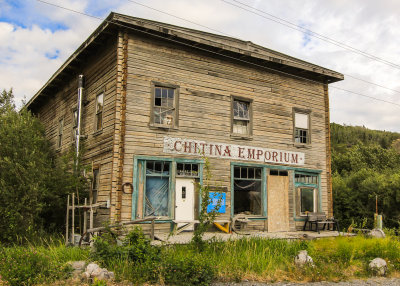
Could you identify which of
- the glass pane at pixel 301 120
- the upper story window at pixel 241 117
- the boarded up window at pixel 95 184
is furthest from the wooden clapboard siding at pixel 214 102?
the boarded up window at pixel 95 184

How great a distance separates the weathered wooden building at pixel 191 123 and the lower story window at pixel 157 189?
34 mm

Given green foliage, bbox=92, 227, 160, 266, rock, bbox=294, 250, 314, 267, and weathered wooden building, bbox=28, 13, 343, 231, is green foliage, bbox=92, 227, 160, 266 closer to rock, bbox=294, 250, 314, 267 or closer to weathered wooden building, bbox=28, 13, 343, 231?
weathered wooden building, bbox=28, 13, 343, 231

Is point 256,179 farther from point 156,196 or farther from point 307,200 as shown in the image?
point 156,196

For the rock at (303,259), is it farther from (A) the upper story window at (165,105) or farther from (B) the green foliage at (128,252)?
(A) the upper story window at (165,105)

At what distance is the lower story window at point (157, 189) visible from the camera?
13070 mm

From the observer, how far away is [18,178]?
12.3m

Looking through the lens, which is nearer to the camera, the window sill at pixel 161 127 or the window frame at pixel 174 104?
the window sill at pixel 161 127

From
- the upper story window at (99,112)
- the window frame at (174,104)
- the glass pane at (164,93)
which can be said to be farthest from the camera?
the upper story window at (99,112)

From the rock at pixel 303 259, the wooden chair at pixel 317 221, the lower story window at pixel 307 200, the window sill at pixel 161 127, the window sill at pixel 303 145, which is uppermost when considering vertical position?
the window sill at pixel 161 127

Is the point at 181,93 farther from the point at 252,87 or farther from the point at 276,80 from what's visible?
the point at 276,80

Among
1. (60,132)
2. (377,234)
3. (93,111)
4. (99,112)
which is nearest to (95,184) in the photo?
(99,112)

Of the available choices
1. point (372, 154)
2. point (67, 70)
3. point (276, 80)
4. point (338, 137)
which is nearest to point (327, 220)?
point (276, 80)

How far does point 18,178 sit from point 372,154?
137ft

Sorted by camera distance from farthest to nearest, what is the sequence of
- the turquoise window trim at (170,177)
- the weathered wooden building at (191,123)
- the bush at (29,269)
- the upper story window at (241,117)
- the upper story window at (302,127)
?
the upper story window at (302,127) → the upper story window at (241,117) → the weathered wooden building at (191,123) → the turquoise window trim at (170,177) → the bush at (29,269)
